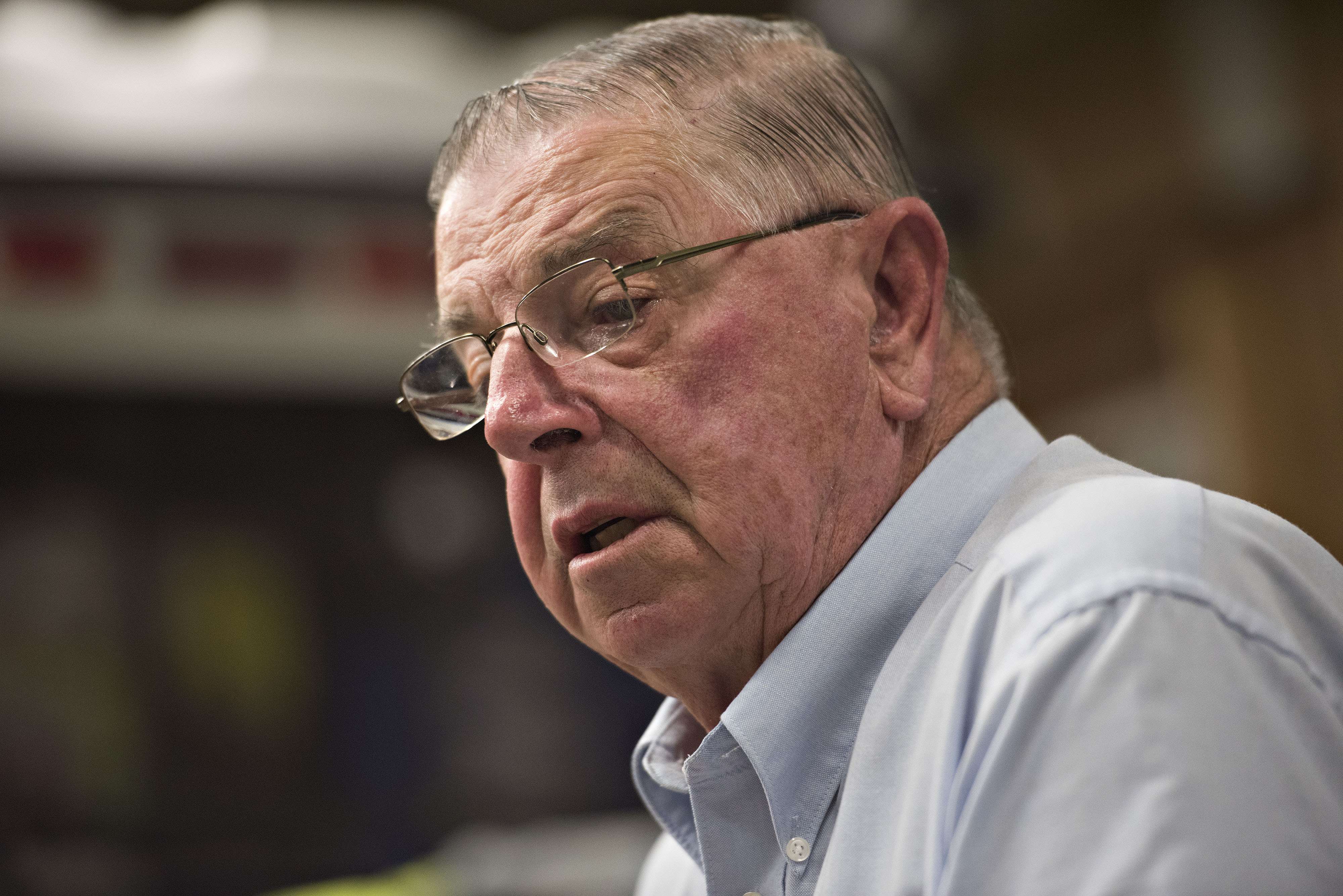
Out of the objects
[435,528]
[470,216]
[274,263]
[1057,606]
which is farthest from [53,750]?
[1057,606]

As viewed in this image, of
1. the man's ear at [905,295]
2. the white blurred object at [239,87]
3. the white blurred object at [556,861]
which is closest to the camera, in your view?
the man's ear at [905,295]

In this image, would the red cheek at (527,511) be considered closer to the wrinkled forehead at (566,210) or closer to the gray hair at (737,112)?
the wrinkled forehead at (566,210)

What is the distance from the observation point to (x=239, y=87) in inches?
151

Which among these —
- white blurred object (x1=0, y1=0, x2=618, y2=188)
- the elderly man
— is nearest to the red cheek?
the elderly man

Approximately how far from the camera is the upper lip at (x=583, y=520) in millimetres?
1060

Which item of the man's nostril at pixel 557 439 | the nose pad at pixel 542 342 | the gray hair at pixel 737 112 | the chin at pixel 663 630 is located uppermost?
the gray hair at pixel 737 112

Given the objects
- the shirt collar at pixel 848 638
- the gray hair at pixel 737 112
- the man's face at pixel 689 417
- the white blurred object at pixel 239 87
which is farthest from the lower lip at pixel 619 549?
the white blurred object at pixel 239 87

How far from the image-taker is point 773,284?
106 cm

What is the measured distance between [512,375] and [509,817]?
3812 mm

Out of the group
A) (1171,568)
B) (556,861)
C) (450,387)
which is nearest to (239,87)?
(556,861)

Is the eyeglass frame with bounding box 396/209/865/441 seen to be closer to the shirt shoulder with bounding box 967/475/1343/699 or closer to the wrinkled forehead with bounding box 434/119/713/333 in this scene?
the wrinkled forehead with bounding box 434/119/713/333

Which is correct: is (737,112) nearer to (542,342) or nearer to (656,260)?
(656,260)

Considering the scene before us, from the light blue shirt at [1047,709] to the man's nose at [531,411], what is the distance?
0.89ft

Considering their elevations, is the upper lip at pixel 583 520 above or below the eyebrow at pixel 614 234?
below
